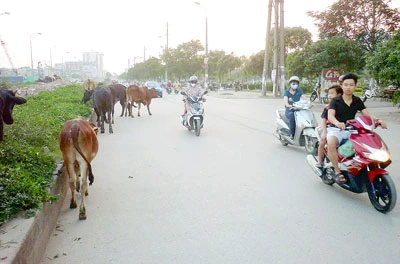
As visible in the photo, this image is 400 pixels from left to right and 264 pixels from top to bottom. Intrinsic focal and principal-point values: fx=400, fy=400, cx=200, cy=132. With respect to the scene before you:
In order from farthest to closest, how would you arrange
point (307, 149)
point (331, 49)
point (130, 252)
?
point (331, 49) < point (307, 149) < point (130, 252)

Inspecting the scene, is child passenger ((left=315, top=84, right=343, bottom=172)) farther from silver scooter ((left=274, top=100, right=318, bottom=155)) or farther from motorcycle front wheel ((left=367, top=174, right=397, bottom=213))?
silver scooter ((left=274, top=100, right=318, bottom=155))

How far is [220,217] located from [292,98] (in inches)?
205

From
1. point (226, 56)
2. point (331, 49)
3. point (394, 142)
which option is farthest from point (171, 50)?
point (394, 142)

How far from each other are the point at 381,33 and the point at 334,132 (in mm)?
21889

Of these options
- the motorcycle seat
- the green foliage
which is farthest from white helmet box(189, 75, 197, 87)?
the green foliage

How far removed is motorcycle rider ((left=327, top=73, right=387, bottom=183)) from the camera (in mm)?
5418

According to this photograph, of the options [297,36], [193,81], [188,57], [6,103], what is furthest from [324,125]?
[188,57]

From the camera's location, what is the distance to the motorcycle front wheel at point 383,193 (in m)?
4.69

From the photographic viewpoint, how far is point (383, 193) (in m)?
4.91

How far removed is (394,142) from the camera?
9.91m

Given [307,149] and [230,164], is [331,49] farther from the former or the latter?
[230,164]

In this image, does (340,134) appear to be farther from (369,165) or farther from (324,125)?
(369,165)

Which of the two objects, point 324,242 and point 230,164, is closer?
point 324,242

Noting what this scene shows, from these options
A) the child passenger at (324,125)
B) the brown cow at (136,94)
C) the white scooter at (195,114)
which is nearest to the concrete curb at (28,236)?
the child passenger at (324,125)
